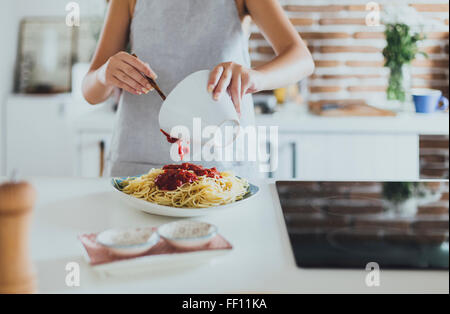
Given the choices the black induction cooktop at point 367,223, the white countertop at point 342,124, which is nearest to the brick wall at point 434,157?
the white countertop at point 342,124

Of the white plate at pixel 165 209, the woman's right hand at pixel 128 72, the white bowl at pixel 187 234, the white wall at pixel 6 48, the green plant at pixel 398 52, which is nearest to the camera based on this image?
the white bowl at pixel 187 234

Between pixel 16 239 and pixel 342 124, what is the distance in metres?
1.90

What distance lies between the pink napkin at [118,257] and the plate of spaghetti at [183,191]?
0.56 ft

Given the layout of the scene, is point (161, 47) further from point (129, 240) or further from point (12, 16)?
point (12, 16)

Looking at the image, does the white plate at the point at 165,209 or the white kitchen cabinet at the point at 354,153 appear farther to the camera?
the white kitchen cabinet at the point at 354,153

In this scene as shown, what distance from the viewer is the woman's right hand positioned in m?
0.99

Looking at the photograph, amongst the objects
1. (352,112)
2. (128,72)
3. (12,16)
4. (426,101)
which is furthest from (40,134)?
(426,101)

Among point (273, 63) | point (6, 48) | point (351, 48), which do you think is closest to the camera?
point (273, 63)

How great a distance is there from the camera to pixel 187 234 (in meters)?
0.71

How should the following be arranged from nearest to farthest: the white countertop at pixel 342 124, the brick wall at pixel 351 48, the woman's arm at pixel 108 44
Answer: the woman's arm at pixel 108 44
the white countertop at pixel 342 124
the brick wall at pixel 351 48

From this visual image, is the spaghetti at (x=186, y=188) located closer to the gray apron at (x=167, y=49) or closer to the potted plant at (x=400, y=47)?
the gray apron at (x=167, y=49)

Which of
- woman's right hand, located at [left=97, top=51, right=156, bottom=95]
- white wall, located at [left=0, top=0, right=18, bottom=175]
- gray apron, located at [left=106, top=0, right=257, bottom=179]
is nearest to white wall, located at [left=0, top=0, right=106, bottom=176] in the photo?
white wall, located at [left=0, top=0, right=18, bottom=175]

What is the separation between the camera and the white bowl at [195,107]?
885 mm

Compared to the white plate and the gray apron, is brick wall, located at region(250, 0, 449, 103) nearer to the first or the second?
the gray apron
